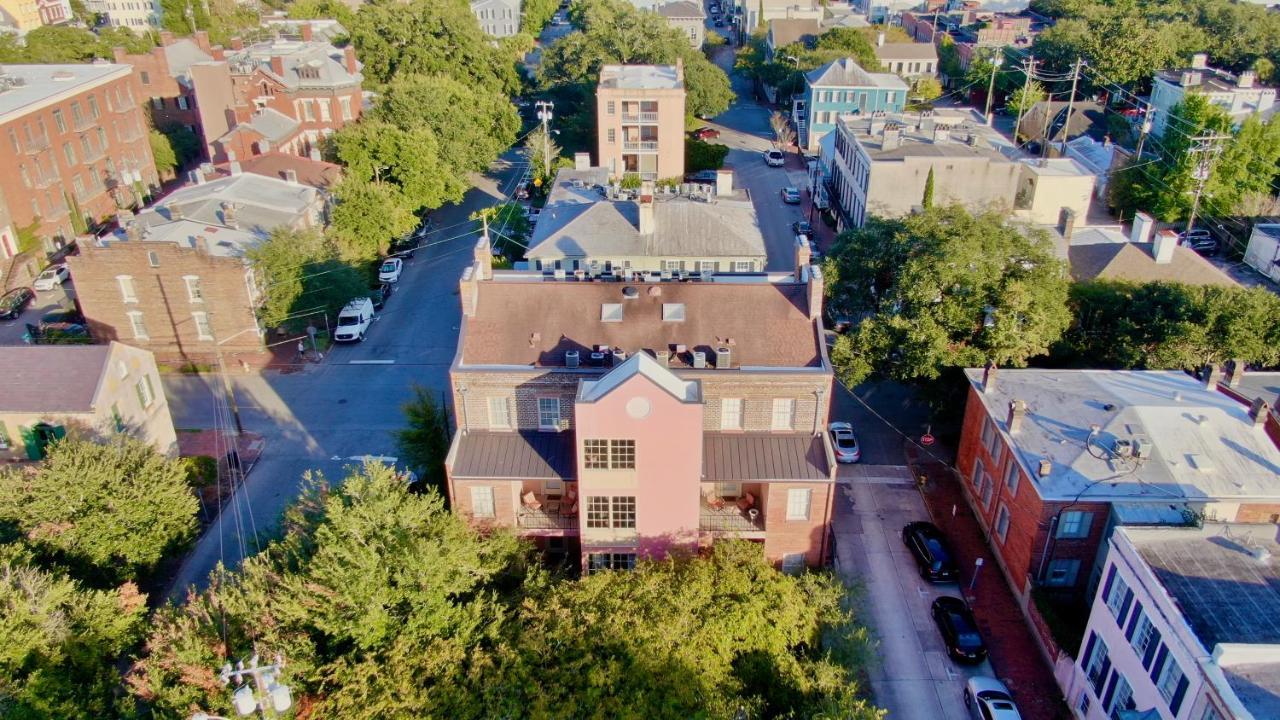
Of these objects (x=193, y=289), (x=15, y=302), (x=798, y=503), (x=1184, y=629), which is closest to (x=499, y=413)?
(x=798, y=503)

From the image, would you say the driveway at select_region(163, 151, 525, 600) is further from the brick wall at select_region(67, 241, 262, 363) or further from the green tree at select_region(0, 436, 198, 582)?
the green tree at select_region(0, 436, 198, 582)

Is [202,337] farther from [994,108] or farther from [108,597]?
[994,108]

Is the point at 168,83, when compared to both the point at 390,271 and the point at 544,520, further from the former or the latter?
the point at 544,520

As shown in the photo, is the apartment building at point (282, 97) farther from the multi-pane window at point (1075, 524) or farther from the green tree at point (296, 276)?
the multi-pane window at point (1075, 524)

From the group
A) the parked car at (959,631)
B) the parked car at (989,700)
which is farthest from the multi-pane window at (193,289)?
the parked car at (989,700)

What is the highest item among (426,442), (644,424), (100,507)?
(644,424)

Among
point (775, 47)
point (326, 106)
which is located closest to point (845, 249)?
point (326, 106)
